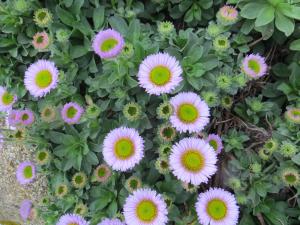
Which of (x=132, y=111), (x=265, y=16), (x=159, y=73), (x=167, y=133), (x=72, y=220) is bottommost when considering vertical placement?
(x=72, y=220)

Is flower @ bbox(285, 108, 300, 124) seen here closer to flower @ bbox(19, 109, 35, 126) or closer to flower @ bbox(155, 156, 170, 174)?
flower @ bbox(155, 156, 170, 174)

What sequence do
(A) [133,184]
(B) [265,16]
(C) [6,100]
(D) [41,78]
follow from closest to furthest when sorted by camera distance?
(A) [133,184] < (D) [41,78] < (B) [265,16] < (C) [6,100]

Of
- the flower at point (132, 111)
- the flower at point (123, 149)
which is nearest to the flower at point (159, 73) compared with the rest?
the flower at point (132, 111)

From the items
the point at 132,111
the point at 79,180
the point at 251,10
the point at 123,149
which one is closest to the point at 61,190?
the point at 79,180

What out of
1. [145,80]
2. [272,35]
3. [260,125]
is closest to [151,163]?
[145,80]

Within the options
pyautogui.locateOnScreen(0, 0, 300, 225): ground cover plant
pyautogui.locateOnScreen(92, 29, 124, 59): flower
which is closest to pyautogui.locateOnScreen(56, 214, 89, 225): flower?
pyautogui.locateOnScreen(0, 0, 300, 225): ground cover plant

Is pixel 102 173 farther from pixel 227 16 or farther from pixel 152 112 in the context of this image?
pixel 227 16
